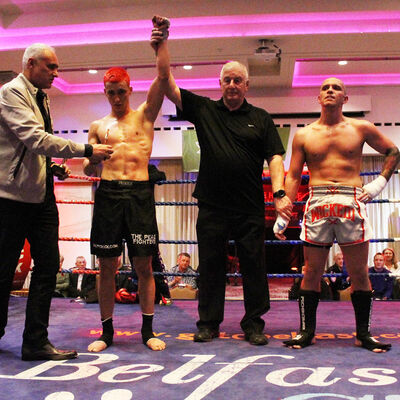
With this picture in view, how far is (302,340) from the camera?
218cm

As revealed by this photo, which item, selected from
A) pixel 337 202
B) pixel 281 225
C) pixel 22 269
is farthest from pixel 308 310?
pixel 22 269

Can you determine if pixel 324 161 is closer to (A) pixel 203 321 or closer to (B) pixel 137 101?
(A) pixel 203 321

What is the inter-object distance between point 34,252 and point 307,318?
128cm

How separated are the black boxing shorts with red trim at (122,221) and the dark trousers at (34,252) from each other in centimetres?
21

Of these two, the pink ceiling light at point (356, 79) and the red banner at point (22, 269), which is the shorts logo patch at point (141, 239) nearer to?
the red banner at point (22, 269)

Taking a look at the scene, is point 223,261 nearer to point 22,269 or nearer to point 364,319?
point 364,319

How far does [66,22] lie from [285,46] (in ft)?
8.33

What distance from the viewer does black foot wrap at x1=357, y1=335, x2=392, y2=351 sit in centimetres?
209

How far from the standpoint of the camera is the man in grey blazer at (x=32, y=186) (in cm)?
196

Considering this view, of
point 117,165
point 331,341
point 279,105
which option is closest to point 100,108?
point 279,105

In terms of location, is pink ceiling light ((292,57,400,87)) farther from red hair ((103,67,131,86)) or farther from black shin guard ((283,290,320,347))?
black shin guard ((283,290,320,347))

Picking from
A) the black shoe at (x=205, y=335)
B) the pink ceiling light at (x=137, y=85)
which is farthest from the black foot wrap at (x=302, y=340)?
the pink ceiling light at (x=137, y=85)

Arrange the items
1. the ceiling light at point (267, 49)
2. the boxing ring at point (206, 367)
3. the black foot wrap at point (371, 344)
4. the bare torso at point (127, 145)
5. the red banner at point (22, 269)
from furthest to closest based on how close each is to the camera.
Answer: the ceiling light at point (267, 49), the red banner at point (22, 269), the bare torso at point (127, 145), the black foot wrap at point (371, 344), the boxing ring at point (206, 367)

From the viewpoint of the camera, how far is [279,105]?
7.29m
